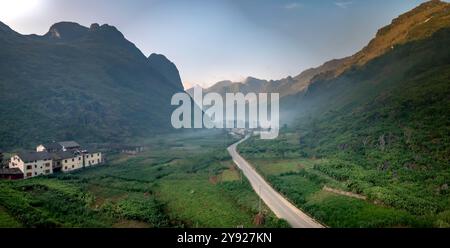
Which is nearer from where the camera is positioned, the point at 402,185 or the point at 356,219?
the point at 356,219

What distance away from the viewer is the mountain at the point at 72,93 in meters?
85.8

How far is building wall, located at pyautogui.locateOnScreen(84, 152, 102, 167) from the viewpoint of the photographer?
197 ft

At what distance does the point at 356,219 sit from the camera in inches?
1156

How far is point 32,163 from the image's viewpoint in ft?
159

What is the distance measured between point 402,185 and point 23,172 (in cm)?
4874

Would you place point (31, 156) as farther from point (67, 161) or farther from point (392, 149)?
point (392, 149)

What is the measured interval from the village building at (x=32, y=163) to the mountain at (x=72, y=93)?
2637 cm

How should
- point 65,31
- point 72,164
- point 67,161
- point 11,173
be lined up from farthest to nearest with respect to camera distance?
1. point 65,31
2. point 72,164
3. point 67,161
4. point 11,173

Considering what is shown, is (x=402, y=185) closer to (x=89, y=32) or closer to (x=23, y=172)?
(x=23, y=172)

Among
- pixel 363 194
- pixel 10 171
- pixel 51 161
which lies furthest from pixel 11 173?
pixel 363 194

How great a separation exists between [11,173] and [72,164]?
1066 cm

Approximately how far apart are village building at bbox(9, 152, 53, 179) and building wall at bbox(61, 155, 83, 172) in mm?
2601
